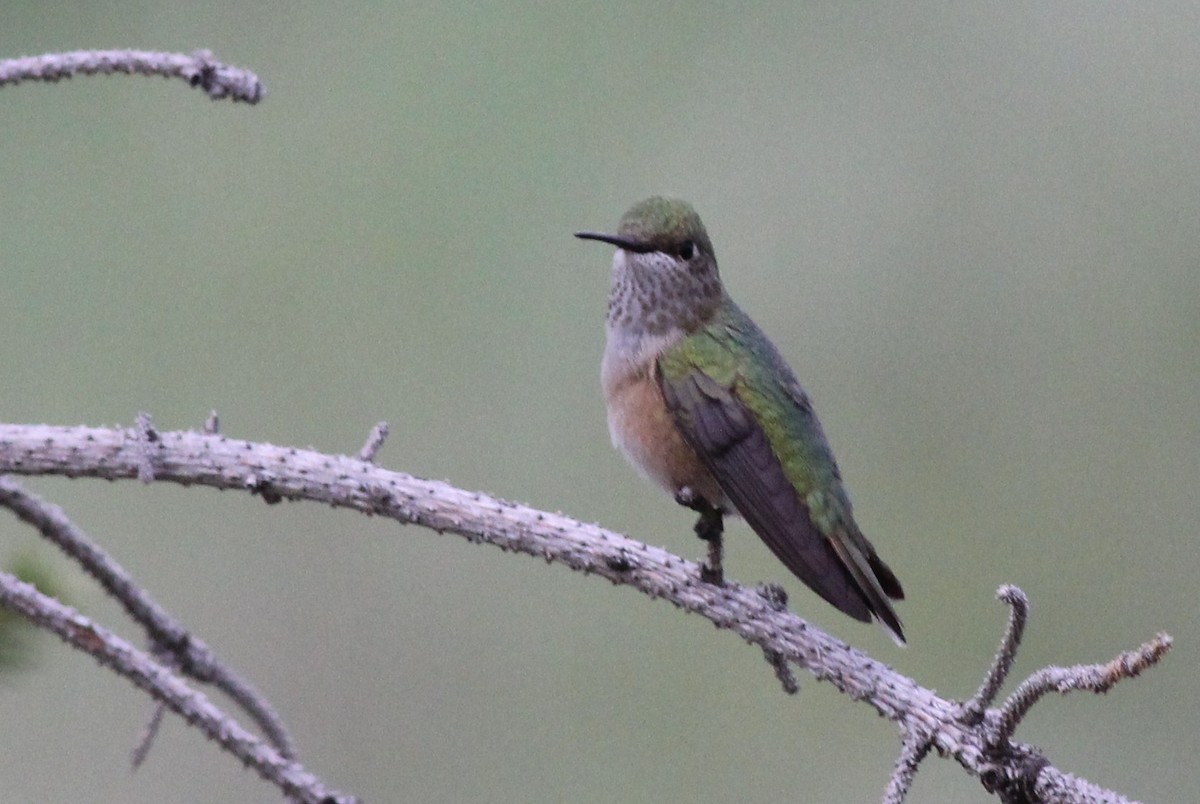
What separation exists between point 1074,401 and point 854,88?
9.61 ft

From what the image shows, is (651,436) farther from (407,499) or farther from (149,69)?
(149,69)

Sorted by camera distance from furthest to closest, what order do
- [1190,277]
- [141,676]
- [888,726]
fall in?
[1190,277] < [888,726] < [141,676]

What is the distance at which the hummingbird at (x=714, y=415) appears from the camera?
12.5 ft

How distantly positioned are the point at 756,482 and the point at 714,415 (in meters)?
0.31

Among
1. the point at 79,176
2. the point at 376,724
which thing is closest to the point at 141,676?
the point at 376,724

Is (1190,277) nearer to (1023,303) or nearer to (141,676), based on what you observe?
(1023,303)

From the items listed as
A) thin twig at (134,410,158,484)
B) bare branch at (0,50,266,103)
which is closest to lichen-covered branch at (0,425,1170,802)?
thin twig at (134,410,158,484)

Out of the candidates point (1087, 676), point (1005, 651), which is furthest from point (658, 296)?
point (1087, 676)

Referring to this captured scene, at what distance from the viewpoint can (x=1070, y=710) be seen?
7543 millimetres

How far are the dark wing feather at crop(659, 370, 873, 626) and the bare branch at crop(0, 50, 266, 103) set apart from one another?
1660 mm

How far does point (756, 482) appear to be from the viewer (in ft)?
13.0

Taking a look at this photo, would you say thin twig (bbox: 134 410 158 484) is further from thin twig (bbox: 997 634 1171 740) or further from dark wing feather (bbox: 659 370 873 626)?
thin twig (bbox: 997 634 1171 740)

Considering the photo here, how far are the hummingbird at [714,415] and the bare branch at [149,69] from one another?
4.66ft

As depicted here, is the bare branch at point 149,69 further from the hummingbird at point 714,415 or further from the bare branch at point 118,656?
the hummingbird at point 714,415
